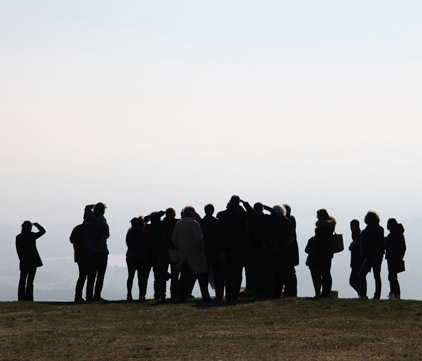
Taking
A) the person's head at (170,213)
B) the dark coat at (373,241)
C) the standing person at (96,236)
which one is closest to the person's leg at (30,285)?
the standing person at (96,236)

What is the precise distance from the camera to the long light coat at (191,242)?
20.9 metres

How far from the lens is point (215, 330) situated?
1587cm

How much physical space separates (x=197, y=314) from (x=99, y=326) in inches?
90.2

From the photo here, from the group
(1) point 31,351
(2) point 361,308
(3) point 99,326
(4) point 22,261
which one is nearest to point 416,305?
(2) point 361,308

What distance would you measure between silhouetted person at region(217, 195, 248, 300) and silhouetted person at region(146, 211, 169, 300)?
5.55ft

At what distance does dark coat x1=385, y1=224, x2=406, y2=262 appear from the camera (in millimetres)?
22734

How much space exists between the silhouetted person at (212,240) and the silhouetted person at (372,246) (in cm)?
349

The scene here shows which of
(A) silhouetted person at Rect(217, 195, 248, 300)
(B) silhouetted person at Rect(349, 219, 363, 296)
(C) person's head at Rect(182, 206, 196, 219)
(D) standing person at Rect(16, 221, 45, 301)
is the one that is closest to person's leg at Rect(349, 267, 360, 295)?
(B) silhouetted person at Rect(349, 219, 363, 296)

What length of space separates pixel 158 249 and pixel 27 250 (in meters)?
3.55

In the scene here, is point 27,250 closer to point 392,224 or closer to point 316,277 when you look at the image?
point 316,277

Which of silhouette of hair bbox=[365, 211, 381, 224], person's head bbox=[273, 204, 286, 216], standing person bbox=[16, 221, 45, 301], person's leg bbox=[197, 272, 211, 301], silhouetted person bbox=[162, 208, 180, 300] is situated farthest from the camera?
standing person bbox=[16, 221, 45, 301]

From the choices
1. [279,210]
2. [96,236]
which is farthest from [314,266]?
[96,236]

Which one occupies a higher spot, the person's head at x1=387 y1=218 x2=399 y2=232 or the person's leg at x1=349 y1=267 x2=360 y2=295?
the person's head at x1=387 y1=218 x2=399 y2=232

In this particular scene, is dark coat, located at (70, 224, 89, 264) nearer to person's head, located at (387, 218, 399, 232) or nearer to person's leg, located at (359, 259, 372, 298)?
person's leg, located at (359, 259, 372, 298)
